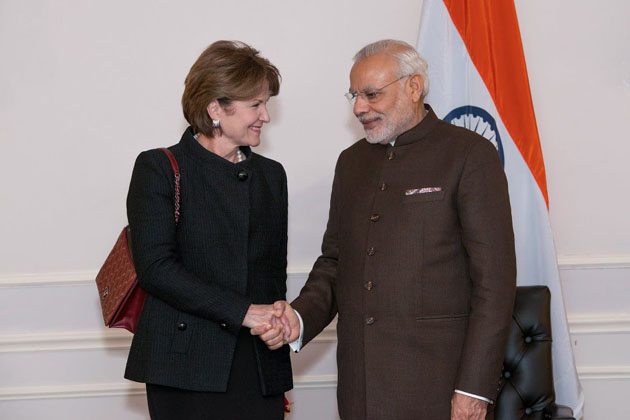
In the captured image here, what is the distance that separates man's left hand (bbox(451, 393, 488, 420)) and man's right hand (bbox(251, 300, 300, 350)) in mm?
566

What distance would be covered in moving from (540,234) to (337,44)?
1166 millimetres

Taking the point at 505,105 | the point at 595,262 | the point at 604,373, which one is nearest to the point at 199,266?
the point at 505,105

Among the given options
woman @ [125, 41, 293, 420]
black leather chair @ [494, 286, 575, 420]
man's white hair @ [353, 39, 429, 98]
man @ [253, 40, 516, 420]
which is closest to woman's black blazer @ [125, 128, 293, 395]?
woman @ [125, 41, 293, 420]

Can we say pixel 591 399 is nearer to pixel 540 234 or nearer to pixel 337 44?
pixel 540 234

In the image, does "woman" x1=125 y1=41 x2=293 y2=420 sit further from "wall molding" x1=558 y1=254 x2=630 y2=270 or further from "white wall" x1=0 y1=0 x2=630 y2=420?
"wall molding" x1=558 y1=254 x2=630 y2=270

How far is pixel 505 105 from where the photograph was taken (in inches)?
139

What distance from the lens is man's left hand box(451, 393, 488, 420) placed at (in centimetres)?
261

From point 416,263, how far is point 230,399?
70 cm

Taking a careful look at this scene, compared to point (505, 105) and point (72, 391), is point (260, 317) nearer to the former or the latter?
point (505, 105)

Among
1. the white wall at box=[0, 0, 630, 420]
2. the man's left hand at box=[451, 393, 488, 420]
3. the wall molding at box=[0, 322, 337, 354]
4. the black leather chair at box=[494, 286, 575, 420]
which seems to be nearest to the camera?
the man's left hand at box=[451, 393, 488, 420]

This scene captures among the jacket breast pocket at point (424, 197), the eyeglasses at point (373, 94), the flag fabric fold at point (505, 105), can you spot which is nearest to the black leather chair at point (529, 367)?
the flag fabric fold at point (505, 105)

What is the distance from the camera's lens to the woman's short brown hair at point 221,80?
9.19 ft

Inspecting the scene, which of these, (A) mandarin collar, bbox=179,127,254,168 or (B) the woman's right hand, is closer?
(B) the woman's right hand

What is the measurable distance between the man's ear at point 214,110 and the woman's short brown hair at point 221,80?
1 centimetres
